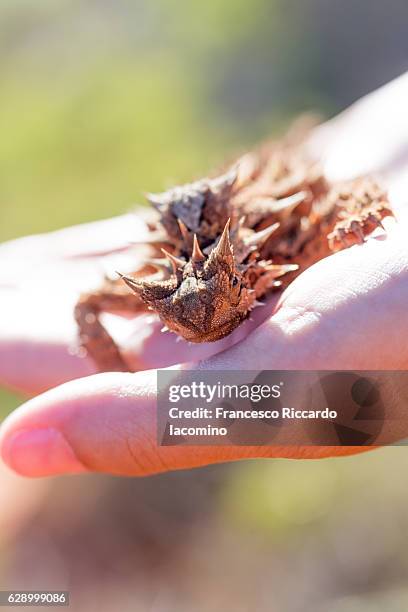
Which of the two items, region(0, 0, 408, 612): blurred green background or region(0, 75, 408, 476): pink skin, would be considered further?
region(0, 0, 408, 612): blurred green background

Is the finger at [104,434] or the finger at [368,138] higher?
the finger at [368,138]

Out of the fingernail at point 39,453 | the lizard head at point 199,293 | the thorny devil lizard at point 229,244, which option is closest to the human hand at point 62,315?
Result: the thorny devil lizard at point 229,244

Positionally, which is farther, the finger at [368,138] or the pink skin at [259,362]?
the finger at [368,138]

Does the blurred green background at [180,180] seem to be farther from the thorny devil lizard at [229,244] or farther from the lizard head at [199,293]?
the lizard head at [199,293]

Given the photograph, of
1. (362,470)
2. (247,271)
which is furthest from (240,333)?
(362,470)

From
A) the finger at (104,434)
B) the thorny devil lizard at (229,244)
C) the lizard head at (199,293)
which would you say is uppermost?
the thorny devil lizard at (229,244)

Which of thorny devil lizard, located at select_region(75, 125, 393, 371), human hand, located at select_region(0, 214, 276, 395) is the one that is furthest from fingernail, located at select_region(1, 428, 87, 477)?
human hand, located at select_region(0, 214, 276, 395)

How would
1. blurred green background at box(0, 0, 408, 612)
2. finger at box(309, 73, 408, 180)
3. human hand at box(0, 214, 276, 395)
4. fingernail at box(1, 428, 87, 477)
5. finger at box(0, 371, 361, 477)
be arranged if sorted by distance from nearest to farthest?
finger at box(0, 371, 361, 477) < fingernail at box(1, 428, 87, 477) < human hand at box(0, 214, 276, 395) < blurred green background at box(0, 0, 408, 612) < finger at box(309, 73, 408, 180)

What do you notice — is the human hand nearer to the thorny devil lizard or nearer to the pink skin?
the thorny devil lizard
